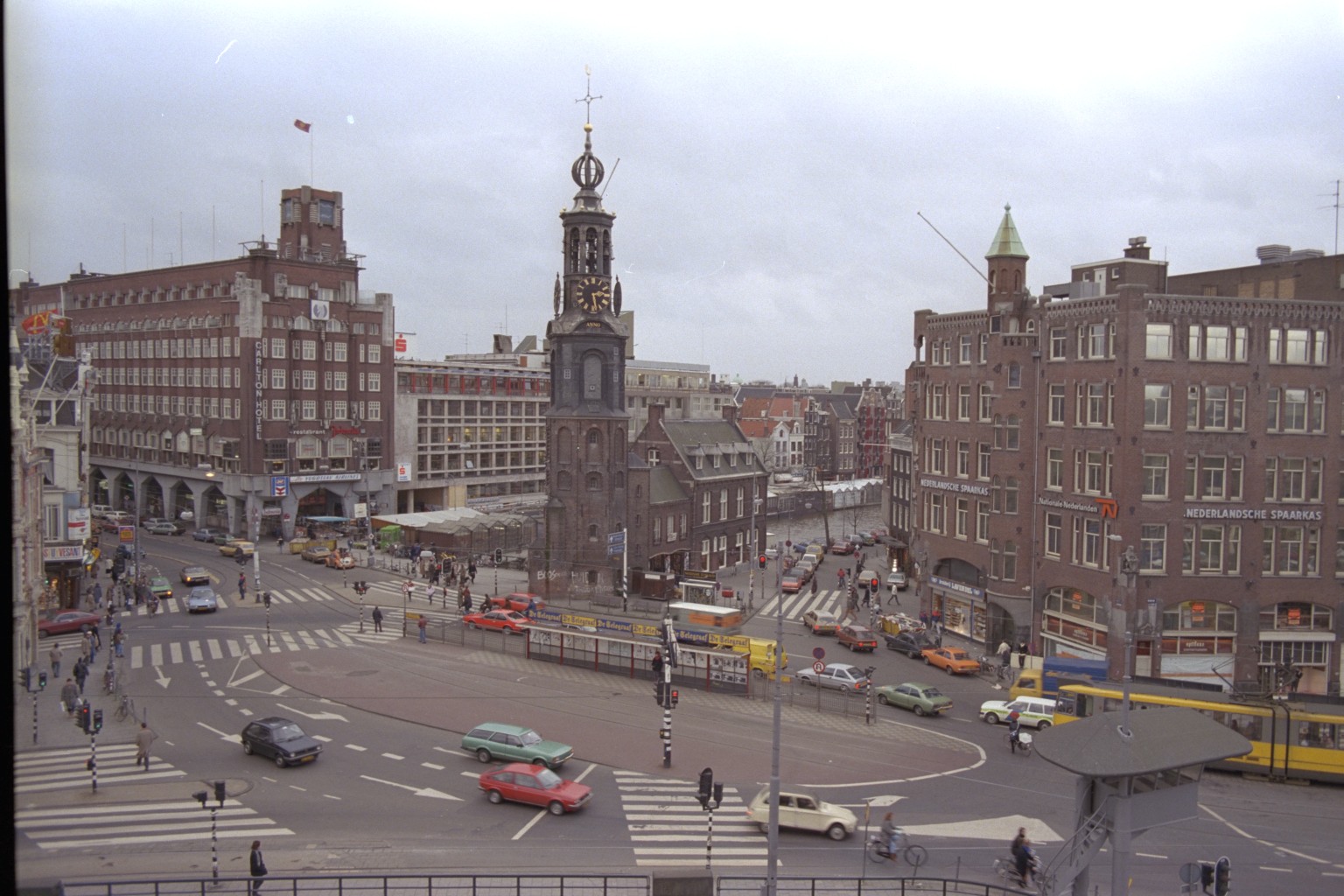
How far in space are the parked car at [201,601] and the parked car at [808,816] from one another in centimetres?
3833

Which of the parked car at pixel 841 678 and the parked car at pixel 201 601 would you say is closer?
the parked car at pixel 841 678

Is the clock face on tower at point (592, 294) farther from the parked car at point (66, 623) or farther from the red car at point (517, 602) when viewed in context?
the parked car at point (66, 623)

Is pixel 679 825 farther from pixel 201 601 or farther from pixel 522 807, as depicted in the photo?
pixel 201 601

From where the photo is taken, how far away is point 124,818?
23.2 meters

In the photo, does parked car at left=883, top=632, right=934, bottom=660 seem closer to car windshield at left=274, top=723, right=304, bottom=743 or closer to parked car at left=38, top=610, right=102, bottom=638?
car windshield at left=274, top=723, right=304, bottom=743

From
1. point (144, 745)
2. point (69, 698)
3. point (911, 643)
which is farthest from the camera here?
point (911, 643)

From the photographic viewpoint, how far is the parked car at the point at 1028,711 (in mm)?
32531

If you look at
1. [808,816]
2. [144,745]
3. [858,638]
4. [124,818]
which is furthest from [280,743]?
[858,638]

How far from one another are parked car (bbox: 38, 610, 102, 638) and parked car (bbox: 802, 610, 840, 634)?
33.9m

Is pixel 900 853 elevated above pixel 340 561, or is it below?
above

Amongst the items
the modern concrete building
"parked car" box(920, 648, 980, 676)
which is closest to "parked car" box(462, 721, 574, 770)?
"parked car" box(920, 648, 980, 676)

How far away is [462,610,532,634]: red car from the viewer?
149 feet

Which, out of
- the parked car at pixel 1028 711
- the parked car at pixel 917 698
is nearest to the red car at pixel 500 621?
the parked car at pixel 917 698

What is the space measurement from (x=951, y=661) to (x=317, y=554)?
4565cm
